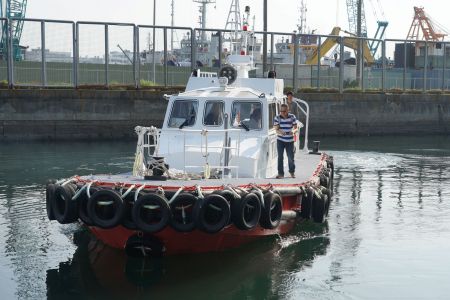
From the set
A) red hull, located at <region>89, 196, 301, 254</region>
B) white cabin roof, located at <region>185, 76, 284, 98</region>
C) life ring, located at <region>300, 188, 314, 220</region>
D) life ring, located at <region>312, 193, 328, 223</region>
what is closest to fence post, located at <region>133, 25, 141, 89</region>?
white cabin roof, located at <region>185, 76, 284, 98</region>

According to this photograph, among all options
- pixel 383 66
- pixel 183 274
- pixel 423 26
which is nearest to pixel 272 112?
pixel 183 274

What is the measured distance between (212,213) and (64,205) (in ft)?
7.03

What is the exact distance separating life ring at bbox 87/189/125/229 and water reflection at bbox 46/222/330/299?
848mm

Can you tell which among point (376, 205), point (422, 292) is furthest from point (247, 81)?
point (422, 292)

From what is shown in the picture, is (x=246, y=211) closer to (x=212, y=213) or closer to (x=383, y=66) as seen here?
(x=212, y=213)

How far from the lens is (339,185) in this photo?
18.3 metres

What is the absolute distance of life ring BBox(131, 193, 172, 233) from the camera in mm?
9398

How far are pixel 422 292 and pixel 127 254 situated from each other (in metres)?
4.08

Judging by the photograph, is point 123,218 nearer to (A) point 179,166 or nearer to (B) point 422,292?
(A) point 179,166

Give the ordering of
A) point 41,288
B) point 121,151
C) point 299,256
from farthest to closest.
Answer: point 121,151 < point 299,256 < point 41,288

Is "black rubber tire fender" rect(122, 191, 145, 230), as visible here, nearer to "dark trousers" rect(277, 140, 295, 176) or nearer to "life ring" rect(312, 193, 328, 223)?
"life ring" rect(312, 193, 328, 223)

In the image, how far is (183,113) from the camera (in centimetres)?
1262

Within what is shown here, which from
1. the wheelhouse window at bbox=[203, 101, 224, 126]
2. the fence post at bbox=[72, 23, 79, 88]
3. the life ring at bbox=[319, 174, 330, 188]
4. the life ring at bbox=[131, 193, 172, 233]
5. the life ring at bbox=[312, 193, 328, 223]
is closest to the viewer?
the life ring at bbox=[131, 193, 172, 233]

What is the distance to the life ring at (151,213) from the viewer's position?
940 centimetres
